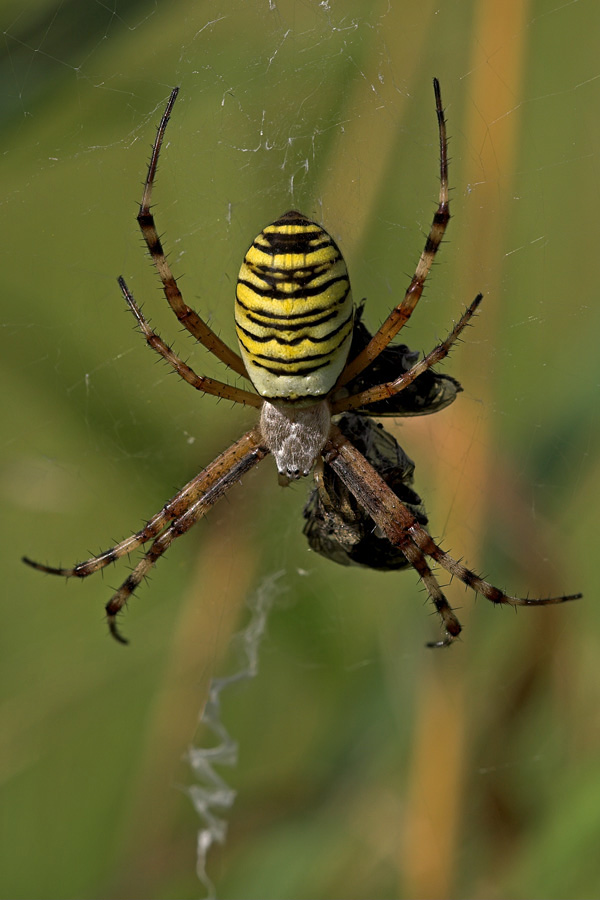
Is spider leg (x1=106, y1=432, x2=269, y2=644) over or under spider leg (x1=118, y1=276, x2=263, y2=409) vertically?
under

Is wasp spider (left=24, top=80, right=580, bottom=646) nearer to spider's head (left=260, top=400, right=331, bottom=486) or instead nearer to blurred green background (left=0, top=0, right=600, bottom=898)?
spider's head (left=260, top=400, right=331, bottom=486)

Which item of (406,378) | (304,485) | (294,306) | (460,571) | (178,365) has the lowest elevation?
(460,571)

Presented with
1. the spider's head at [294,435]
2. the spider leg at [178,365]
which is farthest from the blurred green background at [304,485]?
the spider leg at [178,365]

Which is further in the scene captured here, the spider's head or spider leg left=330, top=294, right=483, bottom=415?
the spider's head

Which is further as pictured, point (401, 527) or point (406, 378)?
point (401, 527)

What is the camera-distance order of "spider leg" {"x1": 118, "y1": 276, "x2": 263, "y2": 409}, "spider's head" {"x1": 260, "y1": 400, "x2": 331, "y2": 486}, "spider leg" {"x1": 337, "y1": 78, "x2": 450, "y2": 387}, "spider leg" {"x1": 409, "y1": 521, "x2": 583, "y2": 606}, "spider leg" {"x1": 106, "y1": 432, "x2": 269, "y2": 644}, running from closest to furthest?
"spider leg" {"x1": 337, "y1": 78, "x2": 450, "y2": 387} → "spider leg" {"x1": 118, "y1": 276, "x2": 263, "y2": 409} → "spider leg" {"x1": 409, "y1": 521, "x2": 583, "y2": 606} → "spider's head" {"x1": 260, "y1": 400, "x2": 331, "y2": 486} → "spider leg" {"x1": 106, "y1": 432, "x2": 269, "y2": 644}

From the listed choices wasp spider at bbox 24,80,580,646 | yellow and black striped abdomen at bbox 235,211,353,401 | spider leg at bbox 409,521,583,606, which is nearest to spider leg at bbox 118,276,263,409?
wasp spider at bbox 24,80,580,646

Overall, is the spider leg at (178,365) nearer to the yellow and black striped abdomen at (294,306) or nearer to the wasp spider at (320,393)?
the wasp spider at (320,393)

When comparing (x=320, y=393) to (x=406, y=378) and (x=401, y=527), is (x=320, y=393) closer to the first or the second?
(x=406, y=378)

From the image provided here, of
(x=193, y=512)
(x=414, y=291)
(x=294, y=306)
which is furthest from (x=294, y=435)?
(x=294, y=306)
